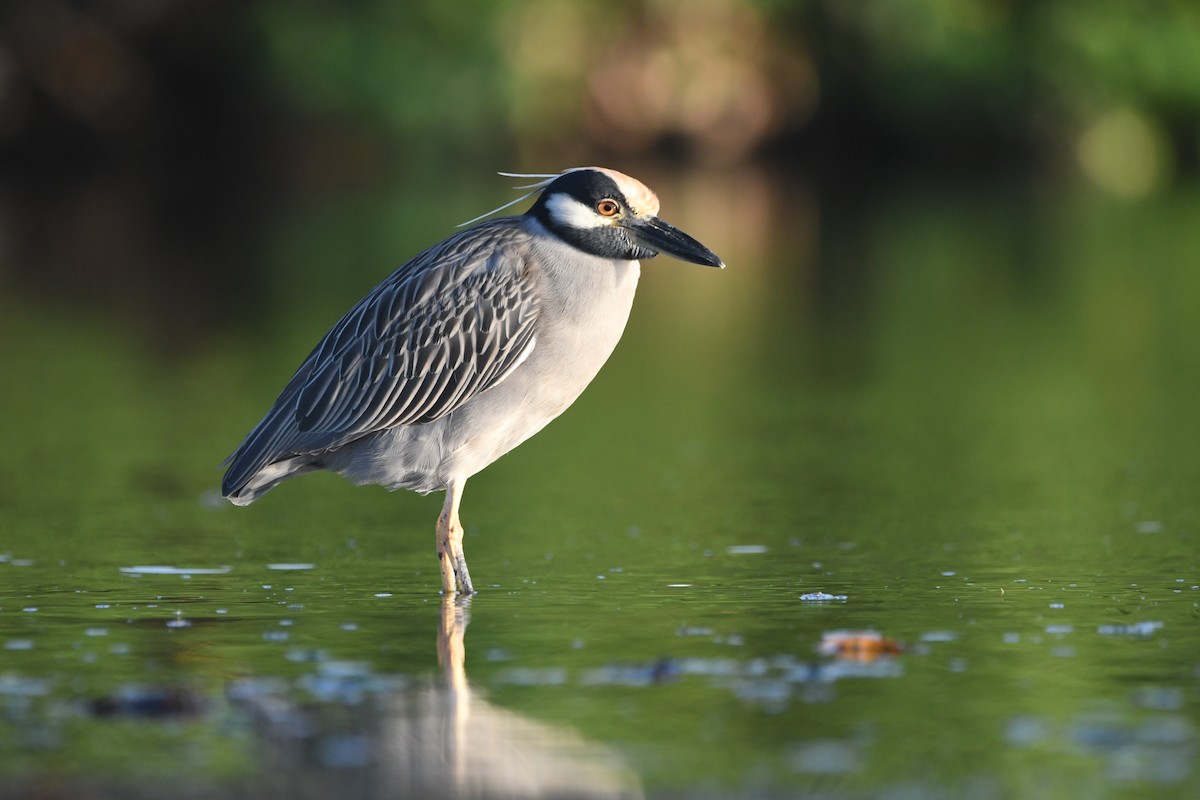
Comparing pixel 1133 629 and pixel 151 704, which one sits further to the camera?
pixel 1133 629

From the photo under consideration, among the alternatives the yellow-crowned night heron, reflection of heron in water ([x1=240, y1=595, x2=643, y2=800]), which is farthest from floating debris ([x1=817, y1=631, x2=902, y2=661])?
the yellow-crowned night heron

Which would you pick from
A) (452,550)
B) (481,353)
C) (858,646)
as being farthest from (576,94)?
(858,646)

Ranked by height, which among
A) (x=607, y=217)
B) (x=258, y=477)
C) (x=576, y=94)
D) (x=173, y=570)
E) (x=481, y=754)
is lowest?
(x=481, y=754)

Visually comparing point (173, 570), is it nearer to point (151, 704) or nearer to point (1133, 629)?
point (151, 704)

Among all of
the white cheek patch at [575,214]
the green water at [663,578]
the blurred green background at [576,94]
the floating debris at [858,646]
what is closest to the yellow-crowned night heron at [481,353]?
the white cheek patch at [575,214]

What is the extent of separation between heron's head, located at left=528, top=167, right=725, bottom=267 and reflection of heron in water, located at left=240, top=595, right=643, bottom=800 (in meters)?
2.12

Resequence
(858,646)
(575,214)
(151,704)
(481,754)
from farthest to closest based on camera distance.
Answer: (575,214) < (858,646) < (151,704) < (481,754)

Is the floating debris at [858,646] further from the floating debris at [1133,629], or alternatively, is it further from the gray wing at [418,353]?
the gray wing at [418,353]

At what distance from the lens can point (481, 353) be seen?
23.7 feet

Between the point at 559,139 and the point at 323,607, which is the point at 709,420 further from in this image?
the point at 559,139

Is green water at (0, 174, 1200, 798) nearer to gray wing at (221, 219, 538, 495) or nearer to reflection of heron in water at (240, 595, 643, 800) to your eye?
reflection of heron in water at (240, 595, 643, 800)

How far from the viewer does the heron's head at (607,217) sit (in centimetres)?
723

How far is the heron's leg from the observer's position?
6965mm

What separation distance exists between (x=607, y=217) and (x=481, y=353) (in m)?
0.64
